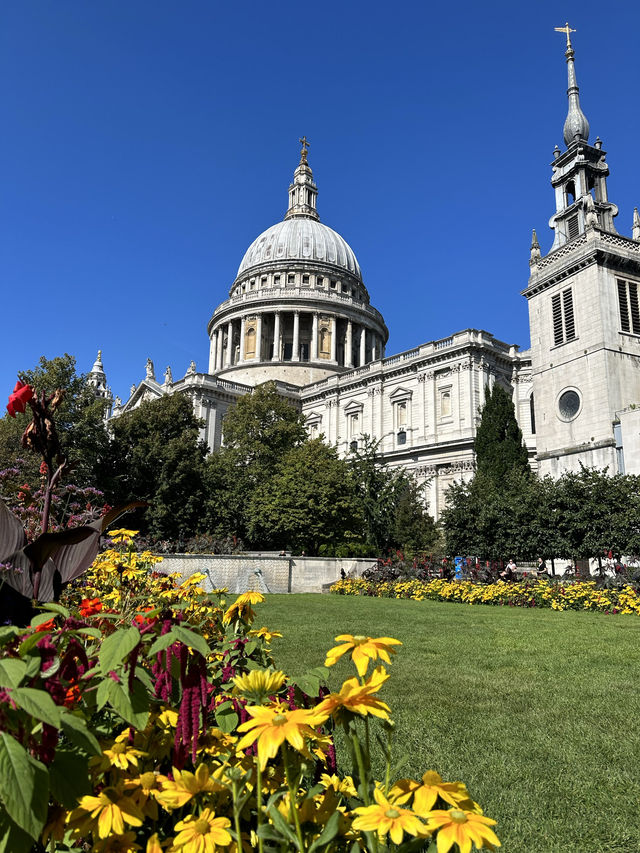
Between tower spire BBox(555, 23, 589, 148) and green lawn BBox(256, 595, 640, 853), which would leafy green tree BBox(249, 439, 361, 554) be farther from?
tower spire BBox(555, 23, 589, 148)

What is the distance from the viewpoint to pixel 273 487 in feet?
106

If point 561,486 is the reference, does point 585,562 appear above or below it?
below

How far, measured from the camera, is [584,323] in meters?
29.1

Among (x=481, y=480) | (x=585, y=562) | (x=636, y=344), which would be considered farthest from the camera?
(x=481, y=480)

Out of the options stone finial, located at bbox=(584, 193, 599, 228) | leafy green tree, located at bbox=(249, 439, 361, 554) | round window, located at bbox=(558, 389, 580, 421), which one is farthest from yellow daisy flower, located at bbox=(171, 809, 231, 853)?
stone finial, located at bbox=(584, 193, 599, 228)

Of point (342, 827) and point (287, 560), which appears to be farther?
point (287, 560)

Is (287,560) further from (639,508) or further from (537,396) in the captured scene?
(537,396)

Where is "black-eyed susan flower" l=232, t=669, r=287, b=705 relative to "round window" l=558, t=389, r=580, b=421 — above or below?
below

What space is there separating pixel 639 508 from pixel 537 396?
1217cm

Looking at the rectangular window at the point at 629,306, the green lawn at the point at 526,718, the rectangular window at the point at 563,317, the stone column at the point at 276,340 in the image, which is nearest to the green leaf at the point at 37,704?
the green lawn at the point at 526,718

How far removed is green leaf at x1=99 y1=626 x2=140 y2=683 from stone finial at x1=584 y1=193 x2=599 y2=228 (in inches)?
1343

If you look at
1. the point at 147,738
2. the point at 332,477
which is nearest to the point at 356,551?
the point at 332,477

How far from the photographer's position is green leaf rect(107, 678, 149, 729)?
1444 millimetres

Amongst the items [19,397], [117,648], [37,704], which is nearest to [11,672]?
[37,704]
